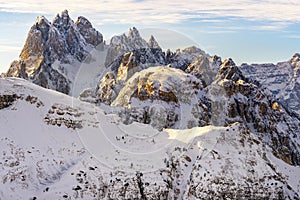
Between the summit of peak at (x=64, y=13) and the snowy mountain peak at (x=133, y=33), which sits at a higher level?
the summit of peak at (x=64, y=13)

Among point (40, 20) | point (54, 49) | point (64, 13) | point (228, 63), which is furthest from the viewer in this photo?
point (64, 13)

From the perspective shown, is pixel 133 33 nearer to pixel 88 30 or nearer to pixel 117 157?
pixel 88 30

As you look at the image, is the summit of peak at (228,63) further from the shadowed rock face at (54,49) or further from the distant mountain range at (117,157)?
the distant mountain range at (117,157)

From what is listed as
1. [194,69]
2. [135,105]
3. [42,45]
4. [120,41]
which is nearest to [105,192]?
[135,105]

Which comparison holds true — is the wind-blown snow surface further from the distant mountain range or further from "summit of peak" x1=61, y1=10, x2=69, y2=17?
"summit of peak" x1=61, y1=10, x2=69, y2=17

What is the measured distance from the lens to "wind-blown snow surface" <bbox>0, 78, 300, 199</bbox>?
39.1m

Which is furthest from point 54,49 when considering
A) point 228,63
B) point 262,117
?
point 262,117

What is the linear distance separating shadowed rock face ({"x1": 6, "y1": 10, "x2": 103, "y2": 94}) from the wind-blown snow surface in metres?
82.0

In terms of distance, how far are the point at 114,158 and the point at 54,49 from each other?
5026 inches

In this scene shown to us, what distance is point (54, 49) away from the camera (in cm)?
16362

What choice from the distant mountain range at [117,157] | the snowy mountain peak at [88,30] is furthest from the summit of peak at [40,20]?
the distant mountain range at [117,157]

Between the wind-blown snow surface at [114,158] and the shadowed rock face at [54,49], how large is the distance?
8198 centimetres

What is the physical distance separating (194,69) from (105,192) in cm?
9889

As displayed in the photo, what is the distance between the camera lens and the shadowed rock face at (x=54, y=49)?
136m
